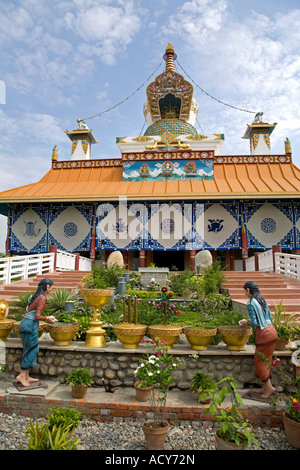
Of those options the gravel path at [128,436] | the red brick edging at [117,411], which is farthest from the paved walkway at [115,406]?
the gravel path at [128,436]

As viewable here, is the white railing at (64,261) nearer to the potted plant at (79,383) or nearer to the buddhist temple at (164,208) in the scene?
the buddhist temple at (164,208)

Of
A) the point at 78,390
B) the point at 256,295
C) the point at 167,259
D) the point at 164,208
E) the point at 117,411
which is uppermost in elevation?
the point at 164,208

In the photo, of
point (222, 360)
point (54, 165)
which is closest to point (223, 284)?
point (222, 360)

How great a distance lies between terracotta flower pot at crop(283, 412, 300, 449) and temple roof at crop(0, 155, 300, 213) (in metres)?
13.1

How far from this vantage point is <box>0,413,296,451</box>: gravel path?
12.8ft

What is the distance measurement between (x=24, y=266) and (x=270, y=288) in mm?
9106

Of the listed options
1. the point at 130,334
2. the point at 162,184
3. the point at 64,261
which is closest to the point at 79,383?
the point at 130,334

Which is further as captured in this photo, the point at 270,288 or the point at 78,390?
the point at 270,288

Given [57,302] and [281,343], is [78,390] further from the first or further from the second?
[57,302]

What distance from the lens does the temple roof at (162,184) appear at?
653 inches

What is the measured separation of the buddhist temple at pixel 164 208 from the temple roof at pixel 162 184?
0.05m

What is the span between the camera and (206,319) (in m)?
7.84

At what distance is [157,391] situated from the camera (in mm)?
4984
